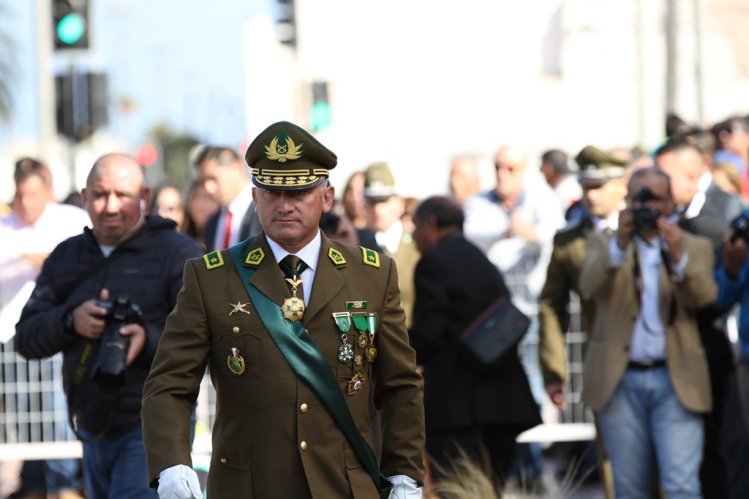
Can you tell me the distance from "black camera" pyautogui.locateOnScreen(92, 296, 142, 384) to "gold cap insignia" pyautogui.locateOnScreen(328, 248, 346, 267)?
6.24ft

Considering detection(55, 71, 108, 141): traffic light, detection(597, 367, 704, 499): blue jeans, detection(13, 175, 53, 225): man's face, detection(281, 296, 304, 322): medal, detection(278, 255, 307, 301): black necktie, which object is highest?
detection(55, 71, 108, 141): traffic light

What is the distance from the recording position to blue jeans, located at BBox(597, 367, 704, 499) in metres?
9.22

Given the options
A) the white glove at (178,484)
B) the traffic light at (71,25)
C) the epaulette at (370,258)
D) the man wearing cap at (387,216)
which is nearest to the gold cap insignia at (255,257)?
the epaulette at (370,258)

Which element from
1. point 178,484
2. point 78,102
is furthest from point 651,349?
point 78,102

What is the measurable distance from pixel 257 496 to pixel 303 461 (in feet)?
0.67

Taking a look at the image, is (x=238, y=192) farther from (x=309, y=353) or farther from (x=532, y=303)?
(x=309, y=353)

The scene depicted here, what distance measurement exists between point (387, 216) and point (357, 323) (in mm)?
6221

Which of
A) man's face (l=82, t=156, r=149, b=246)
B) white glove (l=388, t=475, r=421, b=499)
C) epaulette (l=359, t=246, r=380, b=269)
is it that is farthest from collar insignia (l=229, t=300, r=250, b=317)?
man's face (l=82, t=156, r=149, b=246)

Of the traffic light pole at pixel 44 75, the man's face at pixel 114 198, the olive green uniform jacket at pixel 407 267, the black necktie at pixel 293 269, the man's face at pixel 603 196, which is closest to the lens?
the black necktie at pixel 293 269

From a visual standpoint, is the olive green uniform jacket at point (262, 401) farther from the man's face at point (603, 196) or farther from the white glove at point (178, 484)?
the man's face at point (603, 196)

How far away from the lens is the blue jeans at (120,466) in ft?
25.6

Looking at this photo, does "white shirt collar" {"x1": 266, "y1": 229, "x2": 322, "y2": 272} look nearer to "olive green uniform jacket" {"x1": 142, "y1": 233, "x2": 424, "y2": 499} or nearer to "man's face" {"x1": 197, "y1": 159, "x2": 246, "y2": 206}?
"olive green uniform jacket" {"x1": 142, "y1": 233, "x2": 424, "y2": 499}

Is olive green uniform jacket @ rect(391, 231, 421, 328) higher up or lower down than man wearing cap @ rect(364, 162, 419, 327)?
lower down

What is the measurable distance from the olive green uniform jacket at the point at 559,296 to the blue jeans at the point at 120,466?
11.1ft
